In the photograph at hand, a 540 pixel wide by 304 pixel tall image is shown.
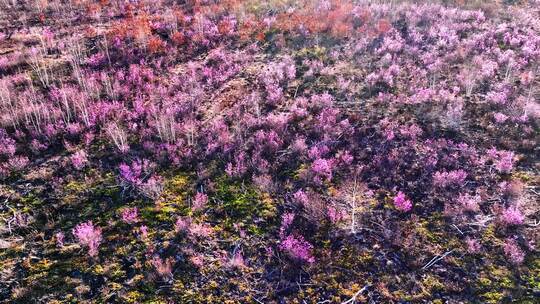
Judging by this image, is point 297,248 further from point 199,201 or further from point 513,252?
point 513,252

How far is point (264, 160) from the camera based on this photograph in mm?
9609

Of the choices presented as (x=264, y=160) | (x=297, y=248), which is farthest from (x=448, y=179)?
(x=264, y=160)

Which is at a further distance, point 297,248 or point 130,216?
point 130,216

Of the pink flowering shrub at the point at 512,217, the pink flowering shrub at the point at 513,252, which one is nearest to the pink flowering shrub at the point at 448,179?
the pink flowering shrub at the point at 512,217

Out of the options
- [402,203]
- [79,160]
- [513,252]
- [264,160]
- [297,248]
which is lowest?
[513,252]

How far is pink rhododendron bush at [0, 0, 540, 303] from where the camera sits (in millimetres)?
7422

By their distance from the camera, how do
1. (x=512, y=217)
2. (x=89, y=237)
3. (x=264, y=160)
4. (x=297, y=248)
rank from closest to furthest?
(x=297, y=248) < (x=89, y=237) < (x=512, y=217) < (x=264, y=160)

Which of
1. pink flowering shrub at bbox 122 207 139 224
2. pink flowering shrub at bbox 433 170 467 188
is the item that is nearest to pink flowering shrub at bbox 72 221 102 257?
pink flowering shrub at bbox 122 207 139 224

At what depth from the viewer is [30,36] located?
45.1 feet

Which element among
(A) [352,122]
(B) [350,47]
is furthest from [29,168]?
(B) [350,47]

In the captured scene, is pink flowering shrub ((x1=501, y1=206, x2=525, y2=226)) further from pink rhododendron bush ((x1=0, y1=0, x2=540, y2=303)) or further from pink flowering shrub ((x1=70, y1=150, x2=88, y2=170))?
pink flowering shrub ((x1=70, y1=150, x2=88, y2=170))

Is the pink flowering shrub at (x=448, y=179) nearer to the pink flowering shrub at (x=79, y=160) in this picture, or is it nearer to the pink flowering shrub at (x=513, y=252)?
the pink flowering shrub at (x=513, y=252)

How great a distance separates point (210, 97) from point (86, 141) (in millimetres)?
3708

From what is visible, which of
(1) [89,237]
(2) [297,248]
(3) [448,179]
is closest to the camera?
(2) [297,248]
